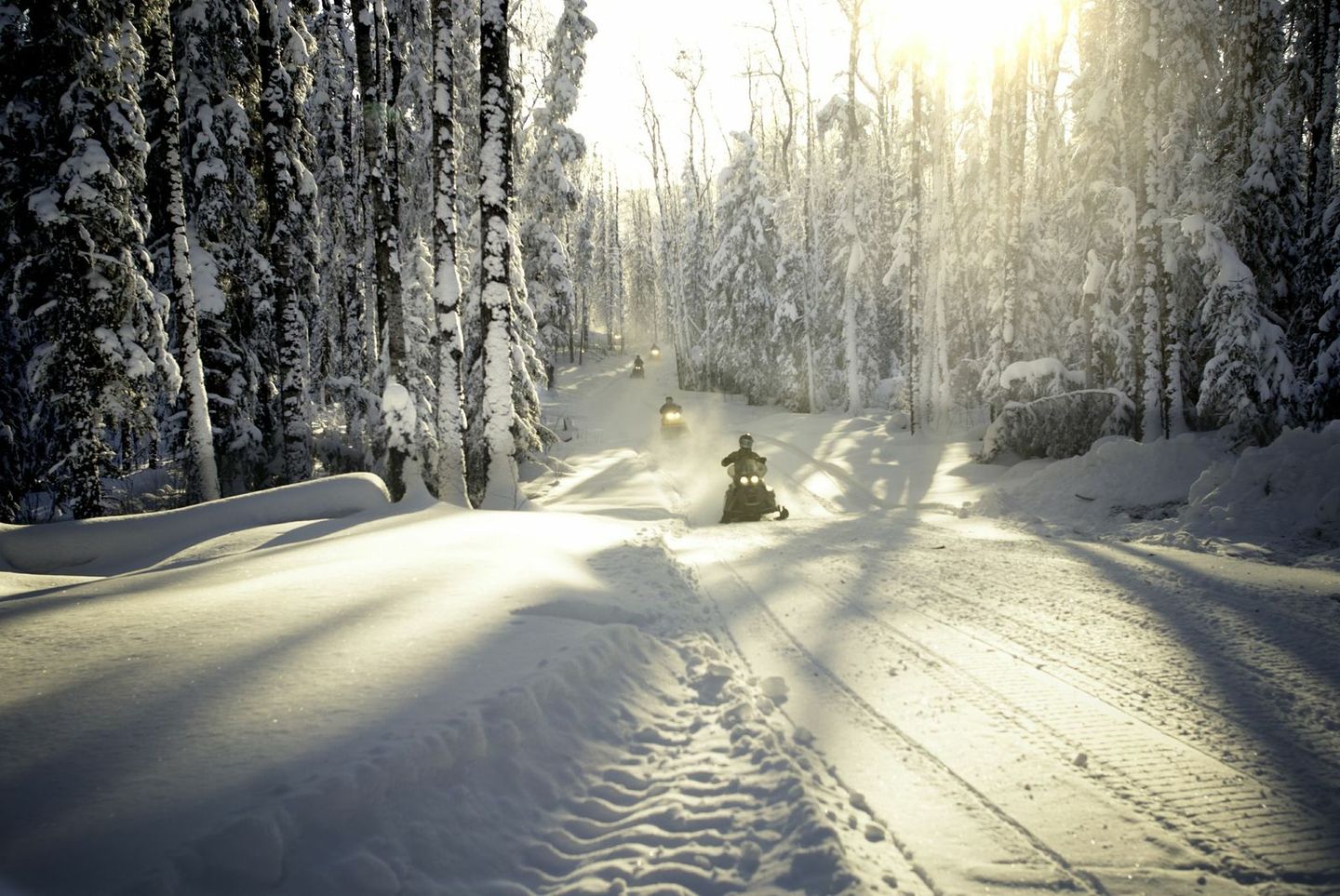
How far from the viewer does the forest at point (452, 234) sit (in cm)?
990

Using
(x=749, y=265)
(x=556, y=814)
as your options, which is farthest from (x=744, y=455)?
(x=749, y=265)

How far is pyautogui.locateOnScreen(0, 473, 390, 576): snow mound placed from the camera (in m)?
6.75

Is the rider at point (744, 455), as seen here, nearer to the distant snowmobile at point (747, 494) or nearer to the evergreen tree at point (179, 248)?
the distant snowmobile at point (747, 494)

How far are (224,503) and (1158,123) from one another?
21748 mm

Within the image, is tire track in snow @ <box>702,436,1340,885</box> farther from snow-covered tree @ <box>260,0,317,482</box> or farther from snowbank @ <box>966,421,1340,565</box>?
snow-covered tree @ <box>260,0,317,482</box>

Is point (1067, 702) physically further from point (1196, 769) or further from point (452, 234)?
point (452, 234)

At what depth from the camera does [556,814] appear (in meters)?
3.02

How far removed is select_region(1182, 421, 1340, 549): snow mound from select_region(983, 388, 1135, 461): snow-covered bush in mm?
6501

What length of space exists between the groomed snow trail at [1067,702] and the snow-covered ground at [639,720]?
2 cm

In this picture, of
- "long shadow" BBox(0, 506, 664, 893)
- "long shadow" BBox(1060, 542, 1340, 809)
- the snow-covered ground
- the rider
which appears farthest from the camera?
the rider

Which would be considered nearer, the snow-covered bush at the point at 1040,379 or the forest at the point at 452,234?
the forest at the point at 452,234

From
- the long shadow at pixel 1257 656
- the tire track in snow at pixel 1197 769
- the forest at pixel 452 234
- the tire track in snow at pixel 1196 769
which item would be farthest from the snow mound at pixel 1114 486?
the tire track in snow at pixel 1196 769

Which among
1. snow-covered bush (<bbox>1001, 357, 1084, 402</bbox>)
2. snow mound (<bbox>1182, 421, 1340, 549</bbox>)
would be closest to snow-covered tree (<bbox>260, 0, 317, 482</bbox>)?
snow mound (<bbox>1182, 421, 1340, 549</bbox>)

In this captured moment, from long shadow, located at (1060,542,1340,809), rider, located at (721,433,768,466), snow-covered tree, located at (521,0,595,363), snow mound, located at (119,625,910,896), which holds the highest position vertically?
snow-covered tree, located at (521,0,595,363)
